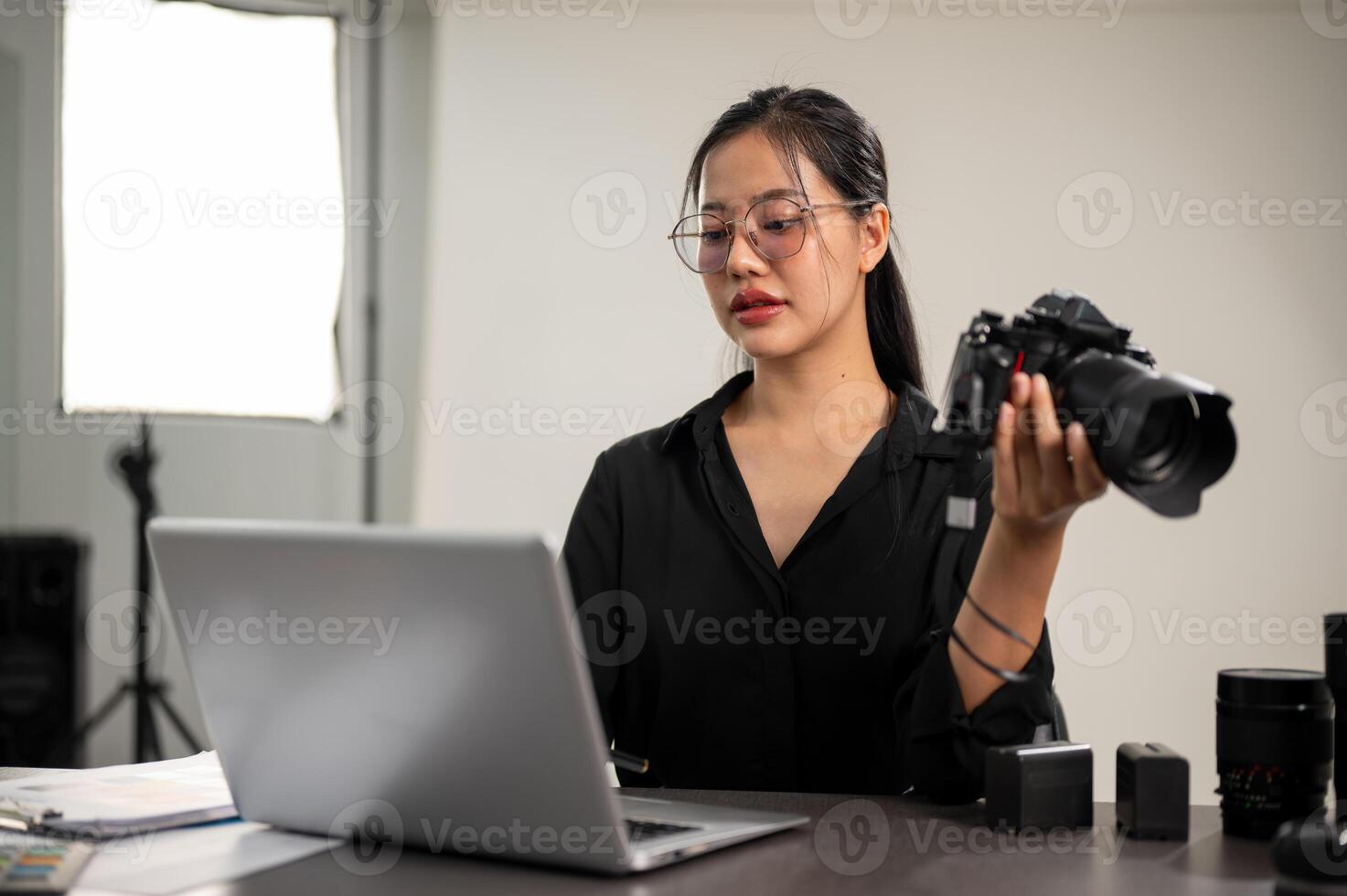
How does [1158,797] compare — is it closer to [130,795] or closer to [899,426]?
[899,426]

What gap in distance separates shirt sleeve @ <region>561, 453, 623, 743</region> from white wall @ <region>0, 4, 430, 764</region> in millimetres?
1996

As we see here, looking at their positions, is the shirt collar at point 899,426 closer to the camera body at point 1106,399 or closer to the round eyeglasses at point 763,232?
the round eyeglasses at point 763,232

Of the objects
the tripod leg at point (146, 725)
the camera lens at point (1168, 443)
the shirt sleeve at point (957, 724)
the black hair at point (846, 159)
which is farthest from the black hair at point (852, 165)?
the tripod leg at point (146, 725)

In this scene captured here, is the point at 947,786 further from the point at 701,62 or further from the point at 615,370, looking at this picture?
the point at 701,62

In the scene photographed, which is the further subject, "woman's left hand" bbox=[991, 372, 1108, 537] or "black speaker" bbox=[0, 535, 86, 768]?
"black speaker" bbox=[0, 535, 86, 768]

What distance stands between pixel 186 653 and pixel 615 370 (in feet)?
8.13

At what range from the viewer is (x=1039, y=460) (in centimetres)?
101

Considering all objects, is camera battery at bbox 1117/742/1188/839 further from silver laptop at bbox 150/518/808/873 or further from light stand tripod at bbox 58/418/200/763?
light stand tripod at bbox 58/418/200/763

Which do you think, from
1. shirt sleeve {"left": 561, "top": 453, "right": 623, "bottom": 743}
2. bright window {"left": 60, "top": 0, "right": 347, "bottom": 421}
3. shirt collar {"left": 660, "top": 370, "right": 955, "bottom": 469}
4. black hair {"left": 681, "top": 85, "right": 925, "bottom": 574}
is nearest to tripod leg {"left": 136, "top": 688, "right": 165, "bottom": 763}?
bright window {"left": 60, "top": 0, "right": 347, "bottom": 421}

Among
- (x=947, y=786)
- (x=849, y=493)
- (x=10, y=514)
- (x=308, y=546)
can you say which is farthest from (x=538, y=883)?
(x=10, y=514)

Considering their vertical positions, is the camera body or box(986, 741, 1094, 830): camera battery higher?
the camera body

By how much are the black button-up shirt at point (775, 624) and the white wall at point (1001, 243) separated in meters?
1.78

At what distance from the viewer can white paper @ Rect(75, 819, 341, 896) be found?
0.81m

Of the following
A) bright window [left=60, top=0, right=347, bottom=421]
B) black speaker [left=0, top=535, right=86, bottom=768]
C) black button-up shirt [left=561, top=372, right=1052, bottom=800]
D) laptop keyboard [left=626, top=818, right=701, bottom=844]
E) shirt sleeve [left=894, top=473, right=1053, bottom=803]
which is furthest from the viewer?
black speaker [left=0, top=535, right=86, bottom=768]
